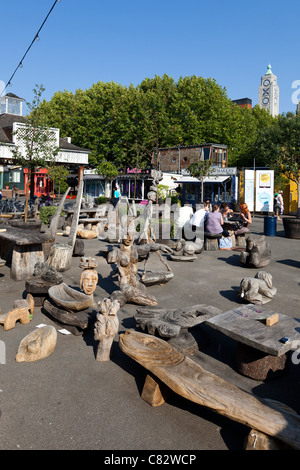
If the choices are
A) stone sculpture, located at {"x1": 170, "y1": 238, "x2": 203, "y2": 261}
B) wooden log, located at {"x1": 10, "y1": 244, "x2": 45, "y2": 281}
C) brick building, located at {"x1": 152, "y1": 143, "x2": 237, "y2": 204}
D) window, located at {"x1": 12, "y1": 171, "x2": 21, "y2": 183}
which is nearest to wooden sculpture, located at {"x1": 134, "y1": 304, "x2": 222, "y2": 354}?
wooden log, located at {"x1": 10, "y1": 244, "x2": 45, "y2": 281}

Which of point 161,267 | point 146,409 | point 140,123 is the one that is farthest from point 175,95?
point 146,409

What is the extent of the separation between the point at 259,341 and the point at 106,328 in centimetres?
189

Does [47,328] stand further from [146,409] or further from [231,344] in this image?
[231,344]

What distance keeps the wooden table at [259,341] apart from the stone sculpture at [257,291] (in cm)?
220

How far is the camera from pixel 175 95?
38.9 meters

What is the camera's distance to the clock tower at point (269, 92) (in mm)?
139125

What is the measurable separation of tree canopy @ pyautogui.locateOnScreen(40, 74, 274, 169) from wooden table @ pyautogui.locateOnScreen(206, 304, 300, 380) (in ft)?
108

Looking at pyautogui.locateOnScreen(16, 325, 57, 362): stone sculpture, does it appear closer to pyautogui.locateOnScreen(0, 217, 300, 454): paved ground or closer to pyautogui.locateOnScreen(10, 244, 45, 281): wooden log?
pyautogui.locateOnScreen(0, 217, 300, 454): paved ground

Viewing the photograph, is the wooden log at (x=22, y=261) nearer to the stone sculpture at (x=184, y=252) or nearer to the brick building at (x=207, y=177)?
the stone sculpture at (x=184, y=252)

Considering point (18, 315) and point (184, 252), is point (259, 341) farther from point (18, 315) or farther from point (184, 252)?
point (184, 252)

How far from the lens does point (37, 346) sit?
16.0 ft

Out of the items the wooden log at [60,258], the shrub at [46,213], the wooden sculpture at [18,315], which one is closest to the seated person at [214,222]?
the wooden log at [60,258]

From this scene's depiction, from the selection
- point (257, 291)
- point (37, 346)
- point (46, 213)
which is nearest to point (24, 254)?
point (37, 346)

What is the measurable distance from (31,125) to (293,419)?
14.8 m
